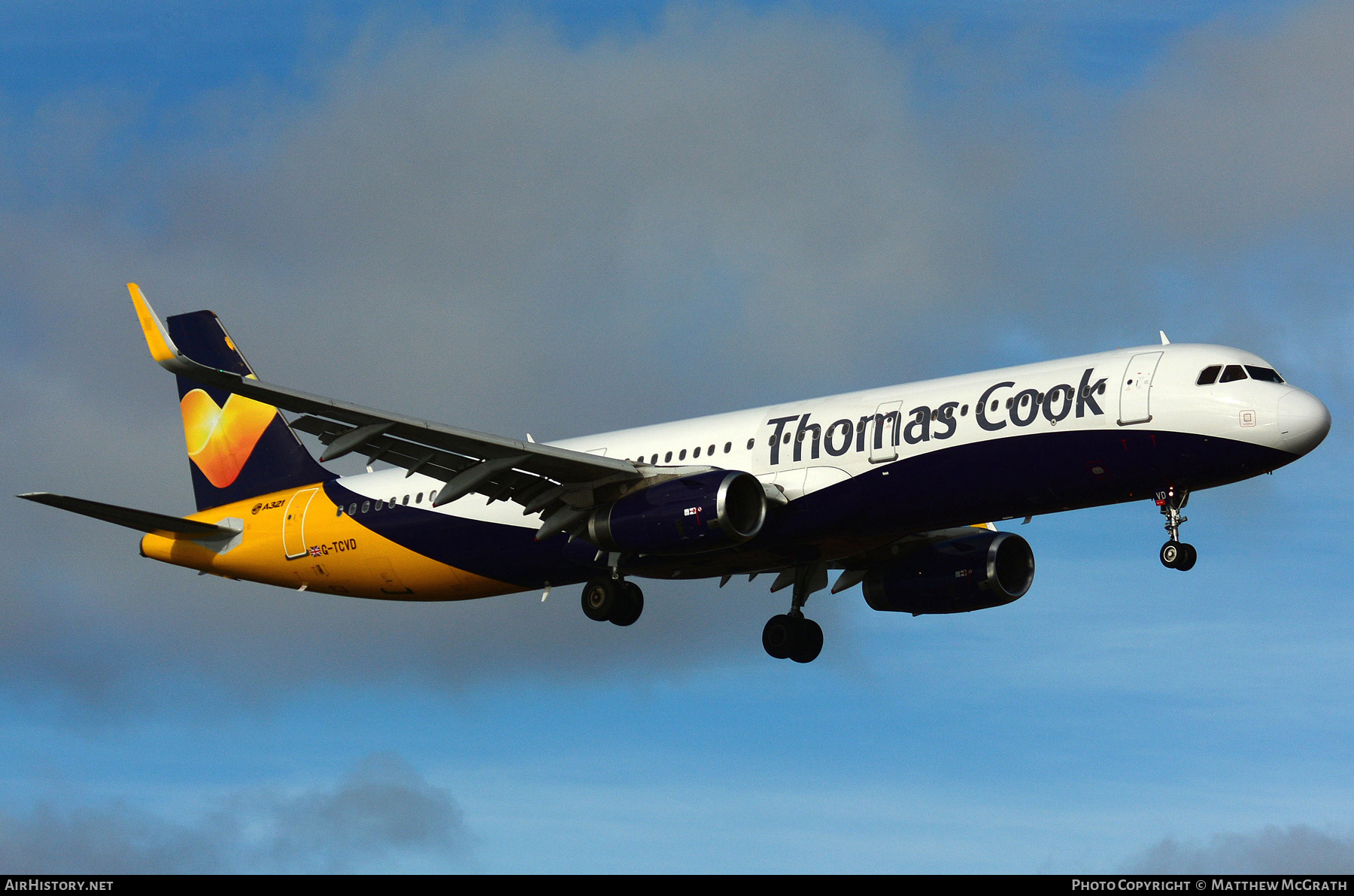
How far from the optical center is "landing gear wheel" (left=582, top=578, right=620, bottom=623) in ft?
133

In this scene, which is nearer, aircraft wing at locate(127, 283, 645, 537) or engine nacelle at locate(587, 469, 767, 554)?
aircraft wing at locate(127, 283, 645, 537)

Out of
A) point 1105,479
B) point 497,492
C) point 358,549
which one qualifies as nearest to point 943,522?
point 1105,479

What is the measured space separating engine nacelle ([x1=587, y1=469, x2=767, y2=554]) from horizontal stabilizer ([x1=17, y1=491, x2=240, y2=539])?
13.4m

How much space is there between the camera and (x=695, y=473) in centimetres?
3800

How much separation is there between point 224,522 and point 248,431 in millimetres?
3262

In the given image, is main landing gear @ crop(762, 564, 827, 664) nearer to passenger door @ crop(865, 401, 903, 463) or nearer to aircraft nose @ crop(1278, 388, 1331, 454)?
passenger door @ crop(865, 401, 903, 463)

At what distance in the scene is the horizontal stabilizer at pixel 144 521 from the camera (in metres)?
40.8

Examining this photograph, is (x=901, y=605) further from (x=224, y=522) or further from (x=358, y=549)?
(x=224, y=522)

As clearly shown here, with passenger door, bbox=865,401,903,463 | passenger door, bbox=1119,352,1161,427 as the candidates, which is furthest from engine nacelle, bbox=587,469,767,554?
passenger door, bbox=1119,352,1161,427

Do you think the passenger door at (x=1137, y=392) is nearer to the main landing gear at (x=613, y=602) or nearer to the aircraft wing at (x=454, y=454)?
the aircraft wing at (x=454, y=454)

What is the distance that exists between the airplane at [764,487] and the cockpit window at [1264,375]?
50 millimetres

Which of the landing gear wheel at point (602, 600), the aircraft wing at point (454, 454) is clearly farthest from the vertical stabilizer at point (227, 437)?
the landing gear wheel at point (602, 600)

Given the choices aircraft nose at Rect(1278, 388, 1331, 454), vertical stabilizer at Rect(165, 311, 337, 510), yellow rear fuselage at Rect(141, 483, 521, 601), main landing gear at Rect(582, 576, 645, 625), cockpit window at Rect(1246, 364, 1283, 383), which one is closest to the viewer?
aircraft nose at Rect(1278, 388, 1331, 454)
